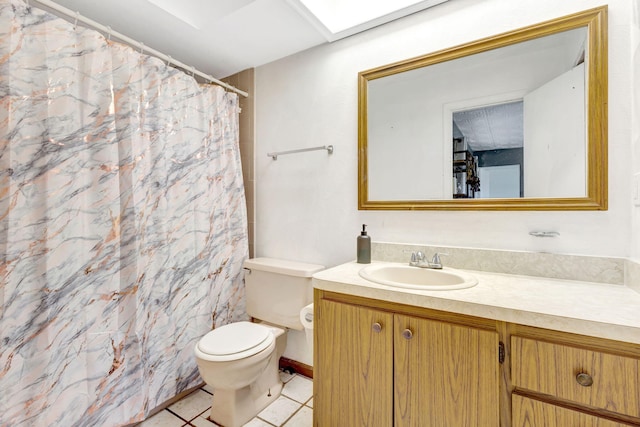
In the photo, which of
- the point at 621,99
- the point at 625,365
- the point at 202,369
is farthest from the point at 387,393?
the point at 621,99

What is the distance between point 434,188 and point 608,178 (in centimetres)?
66

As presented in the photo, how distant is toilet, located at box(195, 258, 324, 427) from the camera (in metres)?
1.42

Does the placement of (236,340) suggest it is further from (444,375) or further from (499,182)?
(499,182)

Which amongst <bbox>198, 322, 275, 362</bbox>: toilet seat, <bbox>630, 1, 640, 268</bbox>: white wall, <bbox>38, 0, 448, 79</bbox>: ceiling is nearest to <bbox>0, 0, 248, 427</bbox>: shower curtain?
<bbox>38, 0, 448, 79</bbox>: ceiling

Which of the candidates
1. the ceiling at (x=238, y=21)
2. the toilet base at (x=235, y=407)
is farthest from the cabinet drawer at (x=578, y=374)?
the ceiling at (x=238, y=21)

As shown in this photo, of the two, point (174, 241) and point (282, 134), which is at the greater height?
point (282, 134)

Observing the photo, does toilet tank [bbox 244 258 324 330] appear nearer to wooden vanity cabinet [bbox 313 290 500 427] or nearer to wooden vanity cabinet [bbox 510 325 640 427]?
wooden vanity cabinet [bbox 313 290 500 427]

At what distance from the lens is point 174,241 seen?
68.1 inches

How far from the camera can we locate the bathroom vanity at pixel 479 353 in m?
0.78

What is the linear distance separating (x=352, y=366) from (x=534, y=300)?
0.70 m

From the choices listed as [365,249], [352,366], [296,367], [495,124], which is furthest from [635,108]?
[296,367]

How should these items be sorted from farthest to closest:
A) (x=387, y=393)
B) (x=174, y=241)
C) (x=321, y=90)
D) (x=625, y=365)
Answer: (x=321, y=90) < (x=174, y=241) < (x=387, y=393) < (x=625, y=365)

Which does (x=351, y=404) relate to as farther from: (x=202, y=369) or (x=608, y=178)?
(x=608, y=178)

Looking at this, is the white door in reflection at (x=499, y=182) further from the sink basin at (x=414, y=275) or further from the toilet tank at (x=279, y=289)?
the toilet tank at (x=279, y=289)
